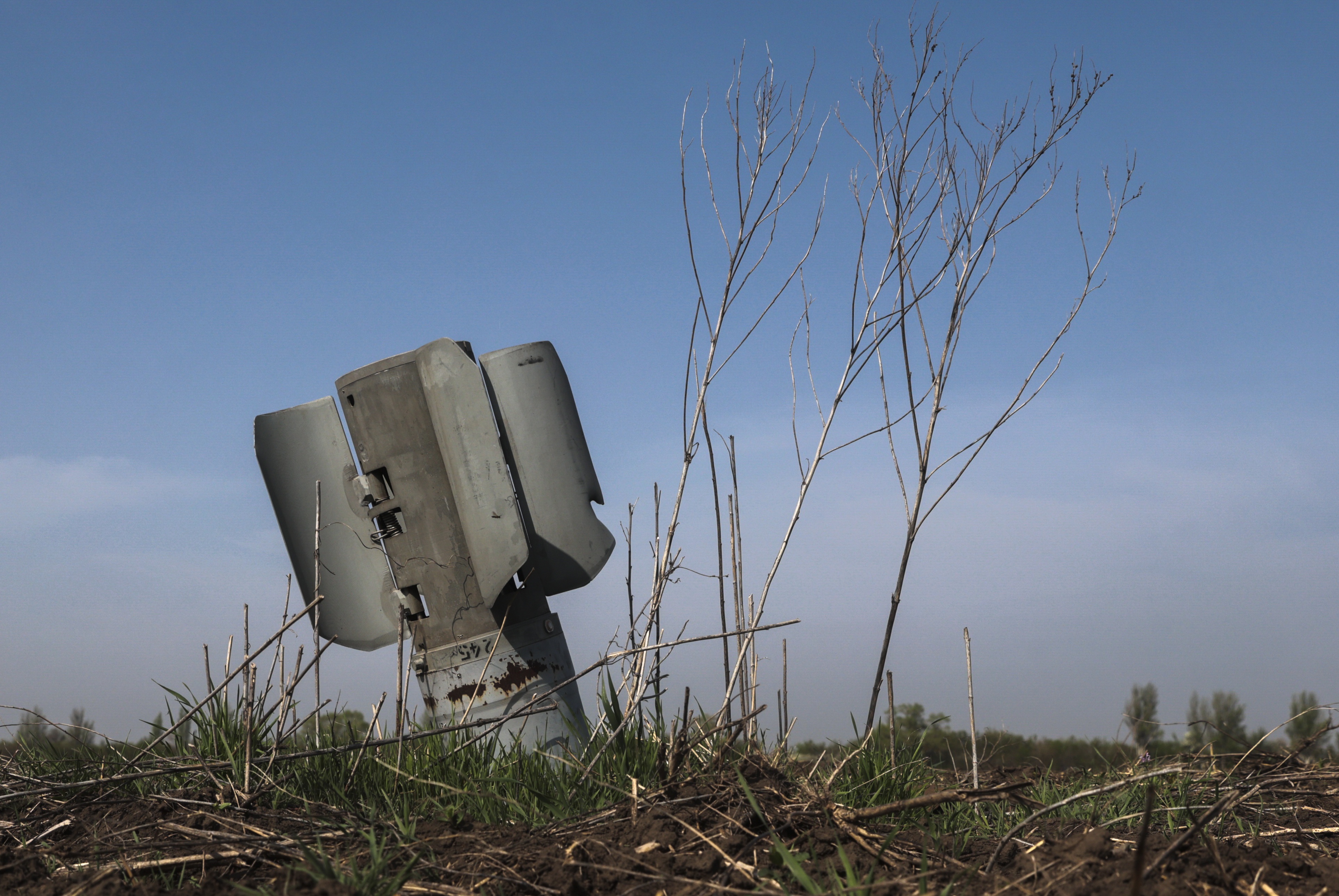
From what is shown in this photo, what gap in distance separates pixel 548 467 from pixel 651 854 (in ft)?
5.91

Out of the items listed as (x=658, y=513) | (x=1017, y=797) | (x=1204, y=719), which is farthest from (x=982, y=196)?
(x=1017, y=797)

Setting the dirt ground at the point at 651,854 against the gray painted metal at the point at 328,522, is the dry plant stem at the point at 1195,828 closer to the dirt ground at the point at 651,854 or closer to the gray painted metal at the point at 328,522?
the dirt ground at the point at 651,854

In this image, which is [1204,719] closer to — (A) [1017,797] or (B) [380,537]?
(A) [1017,797]

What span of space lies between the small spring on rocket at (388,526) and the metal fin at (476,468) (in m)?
0.25

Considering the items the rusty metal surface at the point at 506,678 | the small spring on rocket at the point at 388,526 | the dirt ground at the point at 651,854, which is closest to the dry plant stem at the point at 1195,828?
the dirt ground at the point at 651,854

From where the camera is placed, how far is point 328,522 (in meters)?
3.34

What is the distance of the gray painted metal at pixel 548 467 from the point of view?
3.26 m

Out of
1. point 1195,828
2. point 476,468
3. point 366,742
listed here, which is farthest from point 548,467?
point 1195,828

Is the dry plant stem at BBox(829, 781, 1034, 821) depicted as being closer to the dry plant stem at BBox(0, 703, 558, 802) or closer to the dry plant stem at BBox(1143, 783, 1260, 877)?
the dry plant stem at BBox(1143, 783, 1260, 877)

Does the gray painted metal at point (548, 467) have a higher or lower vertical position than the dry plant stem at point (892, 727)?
higher

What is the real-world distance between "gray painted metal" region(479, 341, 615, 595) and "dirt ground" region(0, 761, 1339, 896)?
1.31 m

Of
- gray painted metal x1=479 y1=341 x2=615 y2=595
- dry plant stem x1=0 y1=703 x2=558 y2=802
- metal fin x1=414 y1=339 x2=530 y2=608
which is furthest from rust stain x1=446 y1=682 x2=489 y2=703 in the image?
dry plant stem x1=0 y1=703 x2=558 y2=802

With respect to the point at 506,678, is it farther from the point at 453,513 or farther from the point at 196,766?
the point at 196,766

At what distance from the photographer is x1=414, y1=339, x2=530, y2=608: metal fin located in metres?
3.15
